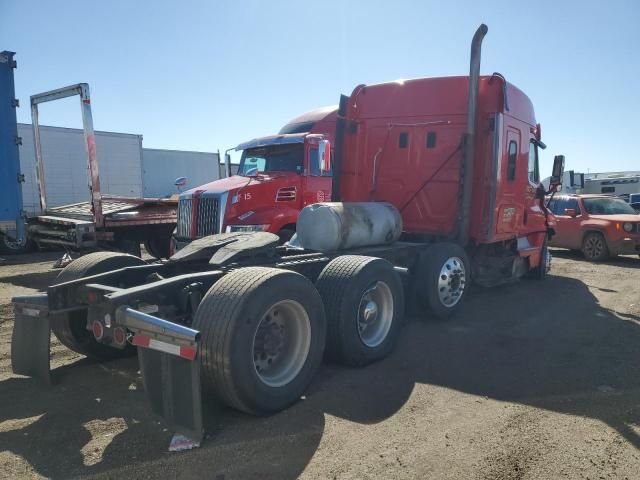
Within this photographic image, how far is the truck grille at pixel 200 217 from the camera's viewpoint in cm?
791

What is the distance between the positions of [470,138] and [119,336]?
4990mm

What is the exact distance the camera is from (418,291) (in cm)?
590

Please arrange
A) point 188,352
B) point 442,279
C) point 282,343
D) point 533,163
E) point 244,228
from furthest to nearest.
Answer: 1. point 533,163
2. point 244,228
3. point 442,279
4. point 282,343
5. point 188,352

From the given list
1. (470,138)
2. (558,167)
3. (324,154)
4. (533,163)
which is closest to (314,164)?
(324,154)

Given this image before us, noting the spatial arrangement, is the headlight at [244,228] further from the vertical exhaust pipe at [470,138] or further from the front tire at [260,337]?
the front tire at [260,337]

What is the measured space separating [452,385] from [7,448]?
332cm

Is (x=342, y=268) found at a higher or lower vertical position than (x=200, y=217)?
lower

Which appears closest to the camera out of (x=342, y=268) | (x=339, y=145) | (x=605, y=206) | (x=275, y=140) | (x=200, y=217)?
(x=342, y=268)

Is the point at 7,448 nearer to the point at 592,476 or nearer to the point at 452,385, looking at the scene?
the point at 452,385

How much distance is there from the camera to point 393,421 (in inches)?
135

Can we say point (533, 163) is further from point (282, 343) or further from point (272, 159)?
point (282, 343)

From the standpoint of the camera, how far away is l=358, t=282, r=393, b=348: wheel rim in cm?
459

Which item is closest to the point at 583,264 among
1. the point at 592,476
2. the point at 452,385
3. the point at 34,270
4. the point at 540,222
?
the point at 540,222

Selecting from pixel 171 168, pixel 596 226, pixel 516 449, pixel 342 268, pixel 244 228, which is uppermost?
pixel 171 168
